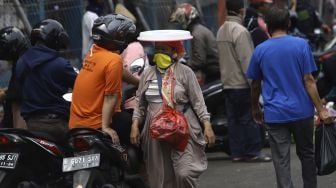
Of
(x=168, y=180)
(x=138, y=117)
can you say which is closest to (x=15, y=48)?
(x=138, y=117)

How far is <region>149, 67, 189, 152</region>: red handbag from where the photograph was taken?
6.54m

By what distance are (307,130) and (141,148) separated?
1387 mm

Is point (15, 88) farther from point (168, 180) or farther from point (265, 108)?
point (265, 108)

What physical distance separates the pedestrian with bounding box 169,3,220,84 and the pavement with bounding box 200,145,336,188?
134 cm

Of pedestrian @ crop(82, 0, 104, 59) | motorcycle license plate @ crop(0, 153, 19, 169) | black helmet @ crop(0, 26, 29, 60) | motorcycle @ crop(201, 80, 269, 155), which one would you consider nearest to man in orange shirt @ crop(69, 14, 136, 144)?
motorcycle license plate @ crop(0, 153, 19, 169)

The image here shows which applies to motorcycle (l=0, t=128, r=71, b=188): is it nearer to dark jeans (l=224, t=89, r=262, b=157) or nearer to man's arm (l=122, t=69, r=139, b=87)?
man's arm (l=122, t=69, r=139, b=87)

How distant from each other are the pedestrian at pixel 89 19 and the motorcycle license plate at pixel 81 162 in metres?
4.53

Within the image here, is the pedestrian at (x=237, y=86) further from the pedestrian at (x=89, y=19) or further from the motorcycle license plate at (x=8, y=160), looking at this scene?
the motorcycle license plate at (x=8, y=160)

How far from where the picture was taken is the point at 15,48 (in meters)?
7.46

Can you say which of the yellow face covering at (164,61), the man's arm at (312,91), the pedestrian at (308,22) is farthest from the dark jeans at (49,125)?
the pedestrian at (308,22)

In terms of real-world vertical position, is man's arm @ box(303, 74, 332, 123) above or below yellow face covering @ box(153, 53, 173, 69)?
below

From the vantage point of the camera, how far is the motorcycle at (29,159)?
6.73 metres

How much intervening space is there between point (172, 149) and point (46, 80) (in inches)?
48.9

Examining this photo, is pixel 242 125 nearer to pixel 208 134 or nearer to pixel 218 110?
pixel 218 110
